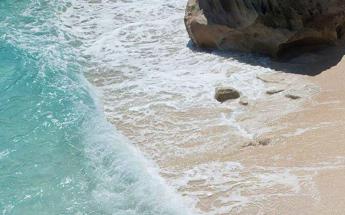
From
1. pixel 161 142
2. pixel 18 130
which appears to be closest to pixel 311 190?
pixel 161 142

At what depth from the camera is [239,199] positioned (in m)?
6.05

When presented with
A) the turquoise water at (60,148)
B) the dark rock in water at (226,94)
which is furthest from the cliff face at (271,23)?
the turquoise water at (60,148)

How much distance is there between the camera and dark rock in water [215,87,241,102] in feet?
26.6

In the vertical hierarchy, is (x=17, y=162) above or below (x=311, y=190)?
below

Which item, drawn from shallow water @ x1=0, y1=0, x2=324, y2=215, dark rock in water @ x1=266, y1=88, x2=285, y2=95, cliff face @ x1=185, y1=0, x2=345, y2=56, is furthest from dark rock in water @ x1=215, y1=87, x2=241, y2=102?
cliff face @ x1=185, y1=0, x2=345, y2=56

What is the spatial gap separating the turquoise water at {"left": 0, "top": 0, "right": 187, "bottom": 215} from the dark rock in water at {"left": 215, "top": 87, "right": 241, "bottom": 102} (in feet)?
4.87

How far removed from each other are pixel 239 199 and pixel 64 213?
6.18 feet

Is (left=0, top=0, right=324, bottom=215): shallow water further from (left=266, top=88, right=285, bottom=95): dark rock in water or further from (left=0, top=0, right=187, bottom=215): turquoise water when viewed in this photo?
(left=266, top=88, right=285, bottom=95): dark rock in water

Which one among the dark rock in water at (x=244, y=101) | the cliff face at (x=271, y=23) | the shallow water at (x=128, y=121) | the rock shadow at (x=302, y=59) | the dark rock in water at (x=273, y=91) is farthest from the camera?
the cliff face at (x=271, y=23)

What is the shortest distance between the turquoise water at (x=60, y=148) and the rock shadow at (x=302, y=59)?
8.12 feet

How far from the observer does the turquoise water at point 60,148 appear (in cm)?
645

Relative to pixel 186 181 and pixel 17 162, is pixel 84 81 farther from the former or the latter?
pixel 186 181

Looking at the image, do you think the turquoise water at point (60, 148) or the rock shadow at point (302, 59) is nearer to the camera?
the turquoise water at point (60, 148)

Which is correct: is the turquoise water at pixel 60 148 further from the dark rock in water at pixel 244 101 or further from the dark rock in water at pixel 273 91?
the dark rock in water at pixel 273 91
